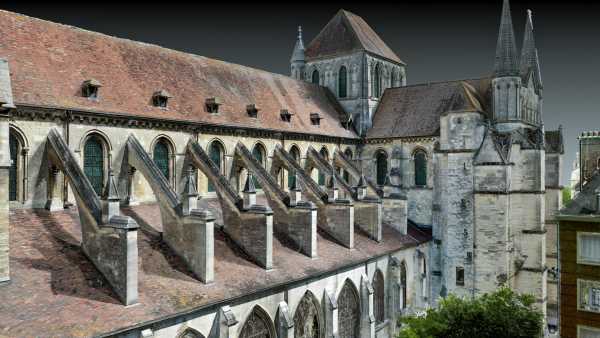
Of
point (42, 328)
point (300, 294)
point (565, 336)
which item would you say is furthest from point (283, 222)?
point (565, 336)

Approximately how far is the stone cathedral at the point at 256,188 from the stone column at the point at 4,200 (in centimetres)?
6

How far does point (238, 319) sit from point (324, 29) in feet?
105

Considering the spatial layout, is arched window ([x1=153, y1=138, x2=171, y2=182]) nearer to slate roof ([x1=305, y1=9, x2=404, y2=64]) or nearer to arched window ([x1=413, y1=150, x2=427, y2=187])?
arched window ([x1=413, y1=150, x2=427, y2=187])

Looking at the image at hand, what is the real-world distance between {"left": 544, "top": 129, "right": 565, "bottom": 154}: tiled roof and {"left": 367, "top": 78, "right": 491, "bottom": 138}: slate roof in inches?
251

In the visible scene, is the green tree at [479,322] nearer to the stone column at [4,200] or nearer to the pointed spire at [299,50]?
the stone column at [4,200]

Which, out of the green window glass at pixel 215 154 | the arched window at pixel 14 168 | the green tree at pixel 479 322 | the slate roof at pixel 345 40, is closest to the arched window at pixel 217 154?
the green window glass at pixel 215 154

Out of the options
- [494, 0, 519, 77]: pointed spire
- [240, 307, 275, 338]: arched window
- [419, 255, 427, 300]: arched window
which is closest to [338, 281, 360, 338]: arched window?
[240, 307, 275, 338]: arched window

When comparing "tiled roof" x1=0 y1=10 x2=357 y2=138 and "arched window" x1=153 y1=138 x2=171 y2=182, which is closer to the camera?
"tiled roof" x1=0 y1=10 x2=357 y2=138

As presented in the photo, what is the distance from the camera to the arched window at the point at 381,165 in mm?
38250

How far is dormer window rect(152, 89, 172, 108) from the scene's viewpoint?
23.9 m

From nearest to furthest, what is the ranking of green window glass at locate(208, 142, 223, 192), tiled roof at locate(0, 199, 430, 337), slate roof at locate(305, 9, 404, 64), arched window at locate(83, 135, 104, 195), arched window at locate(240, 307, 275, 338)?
tiled roof at locate(0, 199, 430, 337)
arched window at locate(240, 307, 275, 338)
arched window at locate(83, 135, 104, 195)
green window glass at locate(208, 142, 223, 192)
slate roof at locate(305, 9, 404, 64)

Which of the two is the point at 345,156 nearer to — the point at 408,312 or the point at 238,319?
the point at 408,312

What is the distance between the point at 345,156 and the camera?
36.1m

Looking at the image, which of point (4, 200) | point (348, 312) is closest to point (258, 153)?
point (348, 312)
